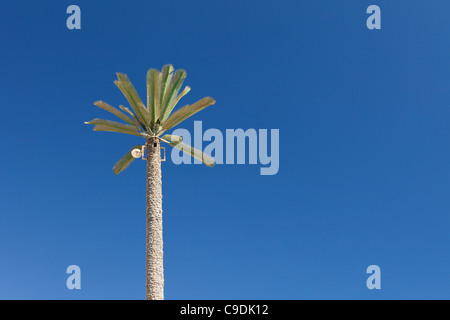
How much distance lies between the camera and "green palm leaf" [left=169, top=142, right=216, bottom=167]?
21.1 metres

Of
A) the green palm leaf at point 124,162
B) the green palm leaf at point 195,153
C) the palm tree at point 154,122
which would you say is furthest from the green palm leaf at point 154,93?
the green palm leaf at point 124,162

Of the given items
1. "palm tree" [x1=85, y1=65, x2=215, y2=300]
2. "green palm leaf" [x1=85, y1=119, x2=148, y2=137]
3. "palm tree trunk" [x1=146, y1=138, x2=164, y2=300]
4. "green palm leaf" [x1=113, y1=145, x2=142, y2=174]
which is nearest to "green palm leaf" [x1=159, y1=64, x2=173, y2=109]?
"palm tree" [x1=85, y1=65, x2=215, y2=300]

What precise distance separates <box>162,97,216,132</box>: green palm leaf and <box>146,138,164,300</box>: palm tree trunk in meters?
0.92

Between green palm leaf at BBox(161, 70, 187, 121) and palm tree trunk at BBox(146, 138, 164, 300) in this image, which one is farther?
green palm leaf at BBox(161, 70, 187, 121)

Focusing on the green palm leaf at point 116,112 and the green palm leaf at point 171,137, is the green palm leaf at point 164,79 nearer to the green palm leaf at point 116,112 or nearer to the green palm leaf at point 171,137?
the green palm leaf at point 171,137

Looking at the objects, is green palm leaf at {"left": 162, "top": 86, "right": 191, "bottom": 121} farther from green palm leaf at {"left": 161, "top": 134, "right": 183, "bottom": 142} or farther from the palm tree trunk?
the palm tree trunk

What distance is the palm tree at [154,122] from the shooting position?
19281 mm

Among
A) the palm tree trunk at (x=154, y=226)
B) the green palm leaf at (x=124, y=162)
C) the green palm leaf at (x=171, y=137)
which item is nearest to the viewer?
the palm tree trunk at (x=154, y=226)
